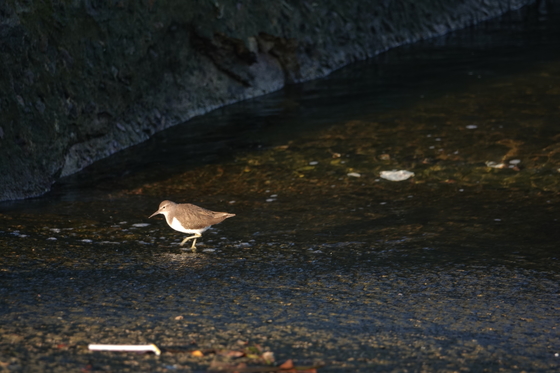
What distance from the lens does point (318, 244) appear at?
20.7 feet

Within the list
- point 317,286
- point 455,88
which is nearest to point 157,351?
point 317,286

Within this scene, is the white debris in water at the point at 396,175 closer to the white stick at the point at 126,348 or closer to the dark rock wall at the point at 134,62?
the dark rock wall at the point at 134,62

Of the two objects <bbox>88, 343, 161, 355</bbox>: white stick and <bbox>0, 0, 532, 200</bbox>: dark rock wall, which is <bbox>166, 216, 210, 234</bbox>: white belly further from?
<bbox>0, 0, 532, 200</bbox>: dark rock wall

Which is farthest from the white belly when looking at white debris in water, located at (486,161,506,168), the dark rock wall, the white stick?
white debris in water, located at (486,161,506,168)

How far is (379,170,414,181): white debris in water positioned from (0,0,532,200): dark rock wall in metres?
3.46

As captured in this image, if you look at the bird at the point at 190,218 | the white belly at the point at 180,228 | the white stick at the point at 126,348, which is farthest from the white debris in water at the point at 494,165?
the white stick at the point at 126,348

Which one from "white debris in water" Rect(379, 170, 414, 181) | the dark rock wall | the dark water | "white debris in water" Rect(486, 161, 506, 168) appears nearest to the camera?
the dark water

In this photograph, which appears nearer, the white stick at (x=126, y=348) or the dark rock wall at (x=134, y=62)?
the white stick at (x=126, y=348)

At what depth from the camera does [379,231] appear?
21.5ft

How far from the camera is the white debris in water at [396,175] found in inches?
313

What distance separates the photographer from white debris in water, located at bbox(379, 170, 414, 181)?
7.94 m

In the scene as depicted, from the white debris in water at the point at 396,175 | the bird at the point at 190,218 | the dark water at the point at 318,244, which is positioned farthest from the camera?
the white debris in water at the point at 396,175

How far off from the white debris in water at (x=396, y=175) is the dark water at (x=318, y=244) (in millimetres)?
120

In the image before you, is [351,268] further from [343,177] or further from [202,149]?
[202,149]
